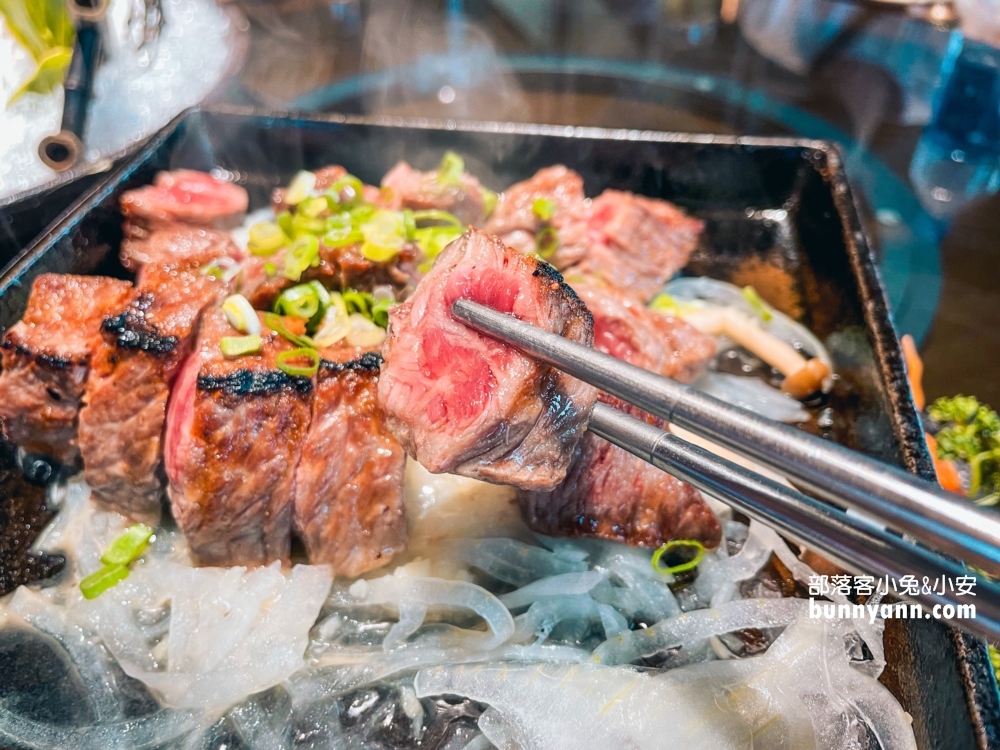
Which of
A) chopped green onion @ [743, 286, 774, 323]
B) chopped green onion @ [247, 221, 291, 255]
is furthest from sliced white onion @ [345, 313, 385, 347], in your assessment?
chopped green onion @ [743, 286, 774, 323]

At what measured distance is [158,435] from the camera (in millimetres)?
2281

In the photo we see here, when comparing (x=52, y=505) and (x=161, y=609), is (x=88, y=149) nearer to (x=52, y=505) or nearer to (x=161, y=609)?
(x=52, y=505)

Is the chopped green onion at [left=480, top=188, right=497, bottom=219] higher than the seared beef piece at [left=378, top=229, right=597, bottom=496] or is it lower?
lower

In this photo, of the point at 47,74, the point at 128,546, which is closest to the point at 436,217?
the point at 128,546

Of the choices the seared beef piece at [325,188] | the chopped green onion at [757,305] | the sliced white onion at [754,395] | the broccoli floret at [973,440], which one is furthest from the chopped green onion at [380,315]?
the broccoli floret at [973,440]

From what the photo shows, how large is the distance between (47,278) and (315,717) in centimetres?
197

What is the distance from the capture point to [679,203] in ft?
13.6

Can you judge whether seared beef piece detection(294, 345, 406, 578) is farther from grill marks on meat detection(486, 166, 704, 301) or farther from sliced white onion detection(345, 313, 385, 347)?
grill marks on meat detection(486, 166, 704, 301)

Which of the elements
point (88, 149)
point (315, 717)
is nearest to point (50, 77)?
point (88, 149)

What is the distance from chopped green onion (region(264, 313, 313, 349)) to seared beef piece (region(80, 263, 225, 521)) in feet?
0.83

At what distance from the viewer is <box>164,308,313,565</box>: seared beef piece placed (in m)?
2.10

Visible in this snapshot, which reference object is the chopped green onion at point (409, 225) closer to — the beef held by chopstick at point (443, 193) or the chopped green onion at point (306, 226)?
the beef held by chopstick at point (443, 193)

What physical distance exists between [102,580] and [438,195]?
224 cm

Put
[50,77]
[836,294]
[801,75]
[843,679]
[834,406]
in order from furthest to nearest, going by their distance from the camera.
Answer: [801,75] < [50,77] < [836,294] < [834,406] < [843,679]
